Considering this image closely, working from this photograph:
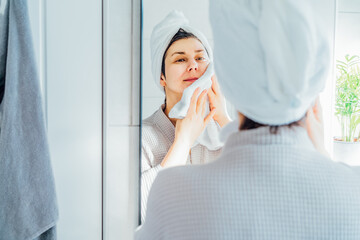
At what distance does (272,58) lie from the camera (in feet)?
1.62

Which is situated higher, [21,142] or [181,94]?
[181,94]

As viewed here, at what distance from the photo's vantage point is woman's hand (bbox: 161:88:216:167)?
999 mm

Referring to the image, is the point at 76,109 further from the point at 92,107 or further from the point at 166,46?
the point at 166,46

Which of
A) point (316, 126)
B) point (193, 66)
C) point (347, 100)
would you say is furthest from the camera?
point (347, 100)

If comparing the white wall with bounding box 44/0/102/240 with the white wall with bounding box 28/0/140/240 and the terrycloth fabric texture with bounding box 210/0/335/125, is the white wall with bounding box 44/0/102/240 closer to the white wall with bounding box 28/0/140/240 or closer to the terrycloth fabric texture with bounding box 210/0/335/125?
the white wall with bounding box 28/0/140/240

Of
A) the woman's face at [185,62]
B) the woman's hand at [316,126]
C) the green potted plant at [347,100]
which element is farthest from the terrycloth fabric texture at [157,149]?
the green potted plant at [347,100]

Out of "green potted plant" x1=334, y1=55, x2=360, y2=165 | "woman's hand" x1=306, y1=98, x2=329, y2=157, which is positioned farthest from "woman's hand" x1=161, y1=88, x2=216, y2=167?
"green potted plant" x1=334, y1=55, x2=360, y2=165

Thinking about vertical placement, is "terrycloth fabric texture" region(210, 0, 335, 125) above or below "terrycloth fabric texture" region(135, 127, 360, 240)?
above

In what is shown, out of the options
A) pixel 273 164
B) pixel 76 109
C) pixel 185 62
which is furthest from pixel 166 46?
pixel 273 164

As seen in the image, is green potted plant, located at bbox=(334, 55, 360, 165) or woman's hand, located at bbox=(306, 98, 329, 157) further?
green potted plant, located at bbox=(334, 55, 360, 165)

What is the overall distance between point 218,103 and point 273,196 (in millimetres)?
517

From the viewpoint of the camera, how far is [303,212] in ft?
1.66

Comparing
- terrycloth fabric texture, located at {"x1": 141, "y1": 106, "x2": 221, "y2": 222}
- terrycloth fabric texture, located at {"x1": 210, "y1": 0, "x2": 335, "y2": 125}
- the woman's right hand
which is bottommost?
terrycloth fabric texture, located at {"x1": 141, "y1": 106, "x2": 221, "y2": 222}

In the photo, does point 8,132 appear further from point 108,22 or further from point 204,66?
point 204,66
